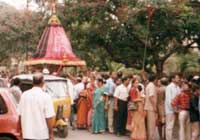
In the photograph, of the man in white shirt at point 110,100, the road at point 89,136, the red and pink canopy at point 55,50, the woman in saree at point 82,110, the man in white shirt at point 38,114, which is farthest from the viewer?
the red and pink canopy at point 55,50

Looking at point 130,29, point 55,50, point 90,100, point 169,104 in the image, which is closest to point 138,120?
point 169,104

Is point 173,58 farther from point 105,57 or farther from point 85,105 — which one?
point 85,105

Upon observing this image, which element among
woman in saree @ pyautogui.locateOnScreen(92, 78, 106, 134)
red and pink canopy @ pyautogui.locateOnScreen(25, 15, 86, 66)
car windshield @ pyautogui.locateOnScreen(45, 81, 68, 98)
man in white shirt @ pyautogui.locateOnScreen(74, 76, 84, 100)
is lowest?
woman in saree @ pyautogui.locateOnScreen(92, 78, 106, 134)

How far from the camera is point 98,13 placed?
80.4 feet

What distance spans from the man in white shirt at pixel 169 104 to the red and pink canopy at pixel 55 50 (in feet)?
33.1

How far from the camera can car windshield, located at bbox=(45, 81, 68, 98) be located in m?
→ 16.6

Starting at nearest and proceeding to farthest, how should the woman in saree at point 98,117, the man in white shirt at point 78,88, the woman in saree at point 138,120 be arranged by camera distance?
1. the woman in saree at point 138,120
2. the woman in saree at point 98,117
3. the man in white shirt at point 78,88

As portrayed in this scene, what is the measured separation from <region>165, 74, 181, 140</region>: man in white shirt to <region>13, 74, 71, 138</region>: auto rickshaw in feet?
9.24

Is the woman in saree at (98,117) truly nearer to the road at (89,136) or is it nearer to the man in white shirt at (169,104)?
the road at (89,136)

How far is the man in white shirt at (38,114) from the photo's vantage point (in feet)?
29.8

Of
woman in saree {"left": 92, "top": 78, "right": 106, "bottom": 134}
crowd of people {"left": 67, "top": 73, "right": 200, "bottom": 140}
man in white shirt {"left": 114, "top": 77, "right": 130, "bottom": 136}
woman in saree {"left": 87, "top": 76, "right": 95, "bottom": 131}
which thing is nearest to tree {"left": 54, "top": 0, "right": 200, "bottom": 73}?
crowd of people {"left": 67, "top": 73, "right": 200, "bottom": 140}

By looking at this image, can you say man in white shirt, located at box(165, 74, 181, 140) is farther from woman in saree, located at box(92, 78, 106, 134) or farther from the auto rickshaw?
woman in saree, located at box(92, 78, 106, 134)

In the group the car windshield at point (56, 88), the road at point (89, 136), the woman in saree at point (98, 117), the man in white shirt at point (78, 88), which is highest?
the car windshield at point (56, 88)

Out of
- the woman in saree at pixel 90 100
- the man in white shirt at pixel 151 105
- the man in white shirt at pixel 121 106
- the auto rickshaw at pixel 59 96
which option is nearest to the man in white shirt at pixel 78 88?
the woman in saree at pixel 90 100
